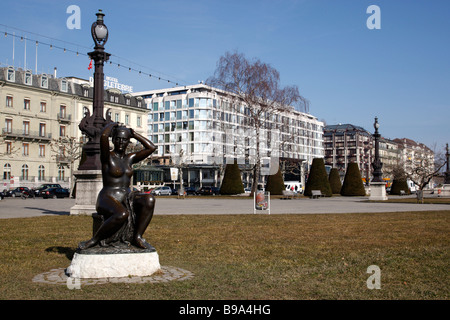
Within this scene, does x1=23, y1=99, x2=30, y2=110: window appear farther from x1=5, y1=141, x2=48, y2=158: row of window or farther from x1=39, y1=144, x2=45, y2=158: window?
x1=39, y1=144, x2=45, y2=158: window

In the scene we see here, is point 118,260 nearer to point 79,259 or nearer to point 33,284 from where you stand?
point 79,259

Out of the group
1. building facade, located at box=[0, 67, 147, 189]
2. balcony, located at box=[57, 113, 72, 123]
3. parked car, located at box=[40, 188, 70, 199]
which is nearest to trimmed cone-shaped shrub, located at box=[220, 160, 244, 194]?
parked car, located at box=[40, 188, 70, 199]

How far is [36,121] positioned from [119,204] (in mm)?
60893

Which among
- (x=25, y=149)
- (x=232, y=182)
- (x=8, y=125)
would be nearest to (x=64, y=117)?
(x=25, y=149)

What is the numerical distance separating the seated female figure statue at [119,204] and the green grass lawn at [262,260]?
941 mm

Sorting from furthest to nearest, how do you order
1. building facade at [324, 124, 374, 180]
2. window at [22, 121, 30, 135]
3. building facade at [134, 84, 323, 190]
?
building facade at [324, 124, 374, 180] → building facade at [134, 84, 323, 190] → window at [22, 121, 30, 135]

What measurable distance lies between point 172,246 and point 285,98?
34.1 meters

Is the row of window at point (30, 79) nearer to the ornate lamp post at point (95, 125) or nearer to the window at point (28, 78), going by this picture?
the window at point (28, 78)

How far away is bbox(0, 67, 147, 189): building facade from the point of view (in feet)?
194

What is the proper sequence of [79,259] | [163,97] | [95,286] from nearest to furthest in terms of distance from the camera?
[95,286]
[79,259]
[163,97]

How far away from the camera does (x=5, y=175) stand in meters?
58.4

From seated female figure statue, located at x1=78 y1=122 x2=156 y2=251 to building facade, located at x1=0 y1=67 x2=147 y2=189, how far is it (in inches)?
2052

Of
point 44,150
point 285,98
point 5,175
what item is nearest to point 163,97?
point 44,150

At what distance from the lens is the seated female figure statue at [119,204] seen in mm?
7070
